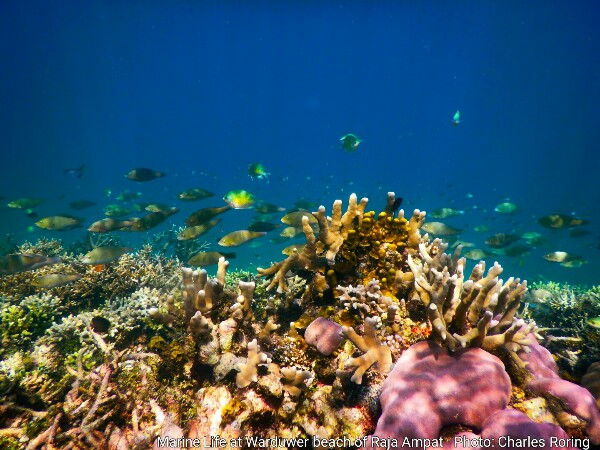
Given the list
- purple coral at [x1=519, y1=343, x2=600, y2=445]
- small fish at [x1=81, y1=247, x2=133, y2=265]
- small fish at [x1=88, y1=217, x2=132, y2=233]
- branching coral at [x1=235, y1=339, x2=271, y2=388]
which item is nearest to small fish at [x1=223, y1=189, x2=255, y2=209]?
small fish at [x1=88, y1=217, x2=132, y2=233]

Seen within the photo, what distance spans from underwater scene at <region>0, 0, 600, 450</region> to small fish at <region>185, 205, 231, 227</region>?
10cm

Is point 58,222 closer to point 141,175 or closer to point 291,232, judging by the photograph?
point 141,175

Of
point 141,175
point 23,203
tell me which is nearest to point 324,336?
point 141,175

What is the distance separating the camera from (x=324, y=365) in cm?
297

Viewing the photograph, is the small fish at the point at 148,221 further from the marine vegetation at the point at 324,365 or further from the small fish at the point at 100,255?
the marine vegetation at the point at 324,365

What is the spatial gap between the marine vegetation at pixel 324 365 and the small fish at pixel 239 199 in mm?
3830

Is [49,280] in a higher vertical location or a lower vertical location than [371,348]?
higher

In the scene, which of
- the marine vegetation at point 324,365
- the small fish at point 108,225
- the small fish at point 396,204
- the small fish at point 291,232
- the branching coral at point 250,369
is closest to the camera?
the marine vegetation at point 324,365

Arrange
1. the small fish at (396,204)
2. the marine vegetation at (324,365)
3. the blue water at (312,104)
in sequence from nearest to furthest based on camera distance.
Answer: the marine vegetation at (324,365) < the small fish at (396,204) < the blue water at (312,104)

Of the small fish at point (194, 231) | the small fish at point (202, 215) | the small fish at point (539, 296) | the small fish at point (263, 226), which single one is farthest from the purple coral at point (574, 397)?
the small fish at point (194, 231)

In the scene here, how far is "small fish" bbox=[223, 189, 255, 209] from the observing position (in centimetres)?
761

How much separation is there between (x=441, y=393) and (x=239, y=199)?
6.48 m

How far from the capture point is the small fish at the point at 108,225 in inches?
285

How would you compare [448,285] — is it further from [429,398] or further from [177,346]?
[177,346]
